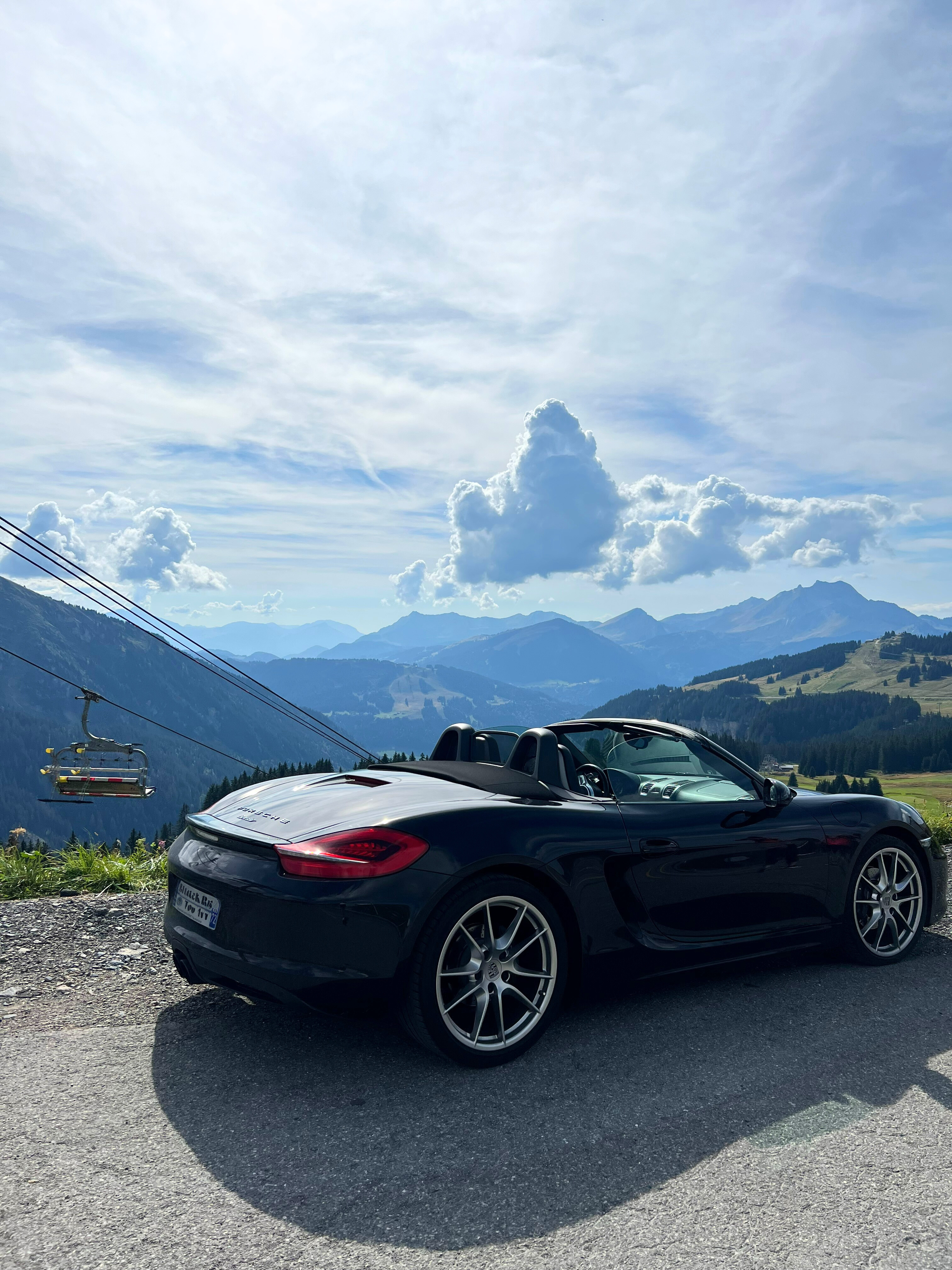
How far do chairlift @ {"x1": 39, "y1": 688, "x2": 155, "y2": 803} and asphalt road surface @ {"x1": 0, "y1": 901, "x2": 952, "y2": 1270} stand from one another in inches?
564

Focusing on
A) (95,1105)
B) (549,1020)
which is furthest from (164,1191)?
(549,1020)

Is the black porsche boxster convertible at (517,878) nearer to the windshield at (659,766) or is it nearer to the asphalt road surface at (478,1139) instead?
the windshield at (659,766)

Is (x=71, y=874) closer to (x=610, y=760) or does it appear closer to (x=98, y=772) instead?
(x=610, y=760)

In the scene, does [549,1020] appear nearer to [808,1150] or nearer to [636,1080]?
[636,1080]

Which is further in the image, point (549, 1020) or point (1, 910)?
point (1, 910)

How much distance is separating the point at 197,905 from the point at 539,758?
1.76 m

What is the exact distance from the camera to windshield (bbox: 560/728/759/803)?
15.8 ft

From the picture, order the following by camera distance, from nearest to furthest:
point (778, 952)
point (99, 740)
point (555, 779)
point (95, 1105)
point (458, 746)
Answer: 1. point (95, 1105)
2. point (555, 779)
3. point (778, 952)
4. point (458, 746)
5. point (99, 740)

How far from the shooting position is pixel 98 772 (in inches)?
712

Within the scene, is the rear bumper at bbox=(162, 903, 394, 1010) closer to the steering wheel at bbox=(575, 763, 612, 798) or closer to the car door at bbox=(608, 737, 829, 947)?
the car door at bbox=(608, 737, 829, 947)

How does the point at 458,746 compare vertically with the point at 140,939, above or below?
above

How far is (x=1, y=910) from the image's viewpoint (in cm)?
611

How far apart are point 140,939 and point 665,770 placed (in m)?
3.45

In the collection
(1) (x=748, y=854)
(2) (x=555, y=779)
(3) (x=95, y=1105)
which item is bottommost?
(3) (x=95, y=1105)
